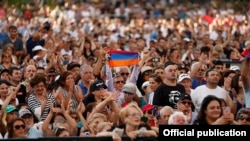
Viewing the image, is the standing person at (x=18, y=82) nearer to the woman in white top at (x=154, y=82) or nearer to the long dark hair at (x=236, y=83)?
the woman in white top at (x=154, y=82)

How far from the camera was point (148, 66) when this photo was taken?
742 inches

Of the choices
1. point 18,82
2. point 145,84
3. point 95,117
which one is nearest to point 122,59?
→ point 145,84

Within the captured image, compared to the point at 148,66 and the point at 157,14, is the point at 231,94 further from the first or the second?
the point at 157,14

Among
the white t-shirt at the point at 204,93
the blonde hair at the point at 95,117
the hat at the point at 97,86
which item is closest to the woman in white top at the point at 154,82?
the white t-shirt at the point at 204,93

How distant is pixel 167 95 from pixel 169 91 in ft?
0.24

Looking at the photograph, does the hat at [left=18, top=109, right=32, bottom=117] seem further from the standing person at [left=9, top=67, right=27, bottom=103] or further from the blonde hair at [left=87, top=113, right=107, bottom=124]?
the standing person at [left=9, top=67, right=27, bottom=103]

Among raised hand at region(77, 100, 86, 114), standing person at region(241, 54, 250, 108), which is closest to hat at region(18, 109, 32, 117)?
raised hand at region(77, 100, 86, 114)

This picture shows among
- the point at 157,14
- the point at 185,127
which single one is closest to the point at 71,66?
the point at 185,127

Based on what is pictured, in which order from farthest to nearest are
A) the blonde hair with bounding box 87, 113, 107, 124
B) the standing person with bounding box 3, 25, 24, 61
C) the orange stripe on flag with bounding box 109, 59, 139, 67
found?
the standing person with bounding box 3, 25, 24, 61
the orange stripe on flag with bounding box 109, 59, 139, 67
the blonde hair with bounding box 87, 113, 107, 124

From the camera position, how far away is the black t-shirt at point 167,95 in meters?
15.6

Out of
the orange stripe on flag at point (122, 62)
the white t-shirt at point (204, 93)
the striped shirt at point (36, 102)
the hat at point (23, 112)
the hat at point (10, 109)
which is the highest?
the orange stripe on flag at point (122, 62)

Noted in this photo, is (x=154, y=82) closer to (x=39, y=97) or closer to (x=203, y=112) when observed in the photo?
(x=39, y=97)

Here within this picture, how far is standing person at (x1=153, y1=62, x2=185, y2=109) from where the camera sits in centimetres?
1566

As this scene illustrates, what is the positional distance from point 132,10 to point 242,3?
1098 cm
